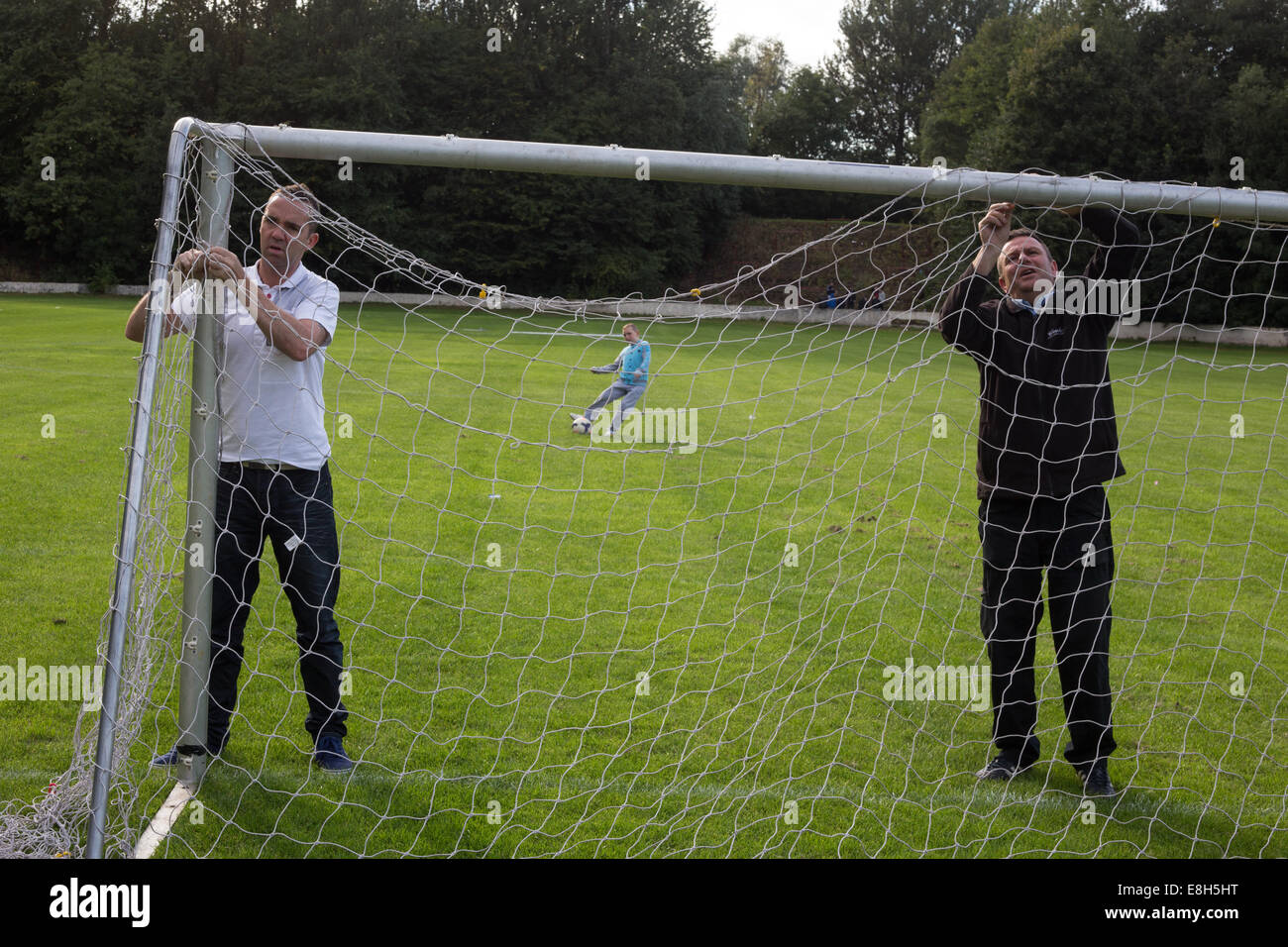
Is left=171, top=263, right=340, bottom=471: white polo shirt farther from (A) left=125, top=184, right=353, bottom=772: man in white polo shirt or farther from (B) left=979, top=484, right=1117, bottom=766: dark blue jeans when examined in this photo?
(B) left=979, top=484, right=1117, bottom=766: dark blue jeans

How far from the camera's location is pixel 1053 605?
3.85 m

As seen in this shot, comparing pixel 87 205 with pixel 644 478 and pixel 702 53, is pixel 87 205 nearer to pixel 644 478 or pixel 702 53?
pixel 702 53

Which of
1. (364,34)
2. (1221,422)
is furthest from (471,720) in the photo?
(364,34)

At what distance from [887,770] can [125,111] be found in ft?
129

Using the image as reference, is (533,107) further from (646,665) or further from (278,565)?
(278,565)

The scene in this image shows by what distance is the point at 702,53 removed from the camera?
1825 inches

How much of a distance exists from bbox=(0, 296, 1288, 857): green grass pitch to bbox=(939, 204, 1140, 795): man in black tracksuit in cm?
32

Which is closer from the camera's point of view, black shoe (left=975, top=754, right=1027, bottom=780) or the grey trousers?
black shoe (left=975, top=754, right=1027, bottom=780)

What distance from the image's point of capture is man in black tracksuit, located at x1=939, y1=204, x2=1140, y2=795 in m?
3.74

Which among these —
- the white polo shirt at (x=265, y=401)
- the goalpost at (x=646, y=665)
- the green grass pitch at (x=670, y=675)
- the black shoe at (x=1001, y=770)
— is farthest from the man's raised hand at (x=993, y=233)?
the white polo shirt at (x=265, y=401)

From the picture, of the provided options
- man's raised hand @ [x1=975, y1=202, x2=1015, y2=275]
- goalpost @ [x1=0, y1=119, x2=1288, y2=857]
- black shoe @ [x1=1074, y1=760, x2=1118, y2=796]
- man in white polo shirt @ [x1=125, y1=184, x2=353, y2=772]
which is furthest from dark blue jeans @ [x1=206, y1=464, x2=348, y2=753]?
black shoe @ [x1=1074, y1=760, x2=1118, y2=796]

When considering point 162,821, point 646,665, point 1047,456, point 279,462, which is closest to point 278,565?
point 279,462

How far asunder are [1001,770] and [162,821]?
303 cm
